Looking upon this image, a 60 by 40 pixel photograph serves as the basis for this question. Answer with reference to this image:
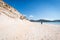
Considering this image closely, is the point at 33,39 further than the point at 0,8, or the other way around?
the point at 0,8

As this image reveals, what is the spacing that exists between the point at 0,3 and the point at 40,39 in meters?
12.0

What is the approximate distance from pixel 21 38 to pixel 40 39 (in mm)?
1002

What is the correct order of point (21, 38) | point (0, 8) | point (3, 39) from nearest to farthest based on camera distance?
point (3, 39)
point (21, 38)
point (0, 8)

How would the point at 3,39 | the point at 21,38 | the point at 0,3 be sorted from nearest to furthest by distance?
1. the point at 3,39
2. the point at 21,38
3. the point at 0,3

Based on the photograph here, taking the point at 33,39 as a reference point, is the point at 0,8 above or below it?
above

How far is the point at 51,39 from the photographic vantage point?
6.98 metres

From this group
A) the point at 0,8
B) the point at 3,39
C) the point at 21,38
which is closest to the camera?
the point at 3,39

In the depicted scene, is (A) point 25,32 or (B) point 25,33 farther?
(A) point 25,32

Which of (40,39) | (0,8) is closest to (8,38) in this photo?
(40,39)

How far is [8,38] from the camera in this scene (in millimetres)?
6660

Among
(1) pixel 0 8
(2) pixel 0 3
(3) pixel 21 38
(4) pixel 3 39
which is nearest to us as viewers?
(4) pixel 3 39

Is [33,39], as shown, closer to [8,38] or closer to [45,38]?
[45,38]

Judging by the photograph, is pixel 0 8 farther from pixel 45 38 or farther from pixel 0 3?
pixel 45 38

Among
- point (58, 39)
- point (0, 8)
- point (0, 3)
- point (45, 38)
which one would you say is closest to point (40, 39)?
point (45, 38)
